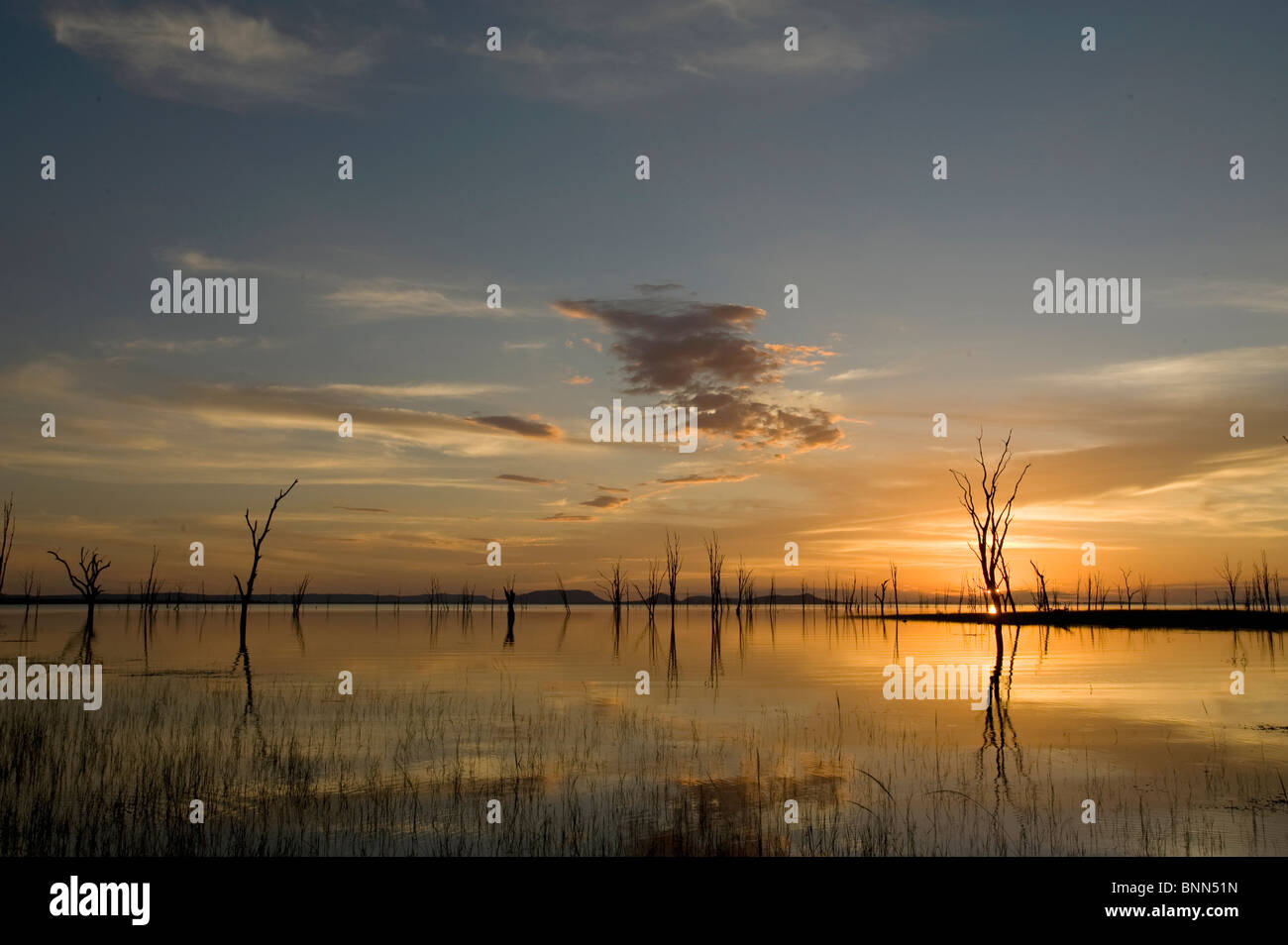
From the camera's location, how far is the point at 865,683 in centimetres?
2709

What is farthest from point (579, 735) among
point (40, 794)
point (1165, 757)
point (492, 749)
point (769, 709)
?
point (1165, 757)

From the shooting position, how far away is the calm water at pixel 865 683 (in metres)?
15.6

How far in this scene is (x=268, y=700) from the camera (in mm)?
21000

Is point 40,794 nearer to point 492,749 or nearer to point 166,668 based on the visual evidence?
point 492,749

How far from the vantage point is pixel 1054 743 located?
16.2 metres

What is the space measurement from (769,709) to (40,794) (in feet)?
46.0

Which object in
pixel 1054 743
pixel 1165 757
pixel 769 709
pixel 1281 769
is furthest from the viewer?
pixel 769 709

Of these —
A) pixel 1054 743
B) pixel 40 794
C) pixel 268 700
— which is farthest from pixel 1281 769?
pixel 268 700

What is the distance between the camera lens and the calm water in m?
15.6
